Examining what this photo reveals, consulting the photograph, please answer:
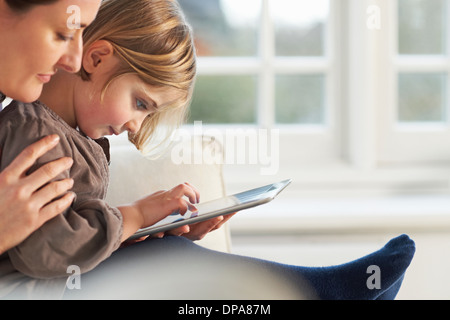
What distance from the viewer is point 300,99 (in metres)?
2.00

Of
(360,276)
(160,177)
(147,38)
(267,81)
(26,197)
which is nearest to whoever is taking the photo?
(26,197)

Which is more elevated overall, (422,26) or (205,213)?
(422,26)

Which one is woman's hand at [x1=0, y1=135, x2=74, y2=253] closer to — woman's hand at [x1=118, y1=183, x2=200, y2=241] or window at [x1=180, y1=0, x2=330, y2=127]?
woman's hand at [x1=118, y1=183, x2=200, y2=241]

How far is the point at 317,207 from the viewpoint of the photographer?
68.5 inches

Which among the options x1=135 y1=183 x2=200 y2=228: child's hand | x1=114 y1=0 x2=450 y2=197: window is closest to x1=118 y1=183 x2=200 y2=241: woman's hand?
x1=135 y1=183 x2=200 y2=228: child's hand

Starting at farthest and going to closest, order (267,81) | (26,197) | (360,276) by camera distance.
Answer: (267,81), (360,276), (26,197)

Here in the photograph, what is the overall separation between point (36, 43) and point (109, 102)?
7.8 inches

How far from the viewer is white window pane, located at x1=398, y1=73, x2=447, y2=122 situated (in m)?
1.99

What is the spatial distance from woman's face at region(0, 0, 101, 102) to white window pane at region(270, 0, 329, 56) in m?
1.20

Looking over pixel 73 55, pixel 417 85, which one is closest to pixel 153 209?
pixel 73 55

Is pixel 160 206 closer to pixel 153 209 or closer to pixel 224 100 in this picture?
pixel 153 209

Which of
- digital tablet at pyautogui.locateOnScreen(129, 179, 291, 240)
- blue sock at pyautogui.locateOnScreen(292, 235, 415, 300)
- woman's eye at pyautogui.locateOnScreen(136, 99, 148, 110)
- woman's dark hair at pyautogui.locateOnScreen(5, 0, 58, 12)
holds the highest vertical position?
woman's dark hair at pyautogui.locateOnScreen(5, 0, 58, 12)
